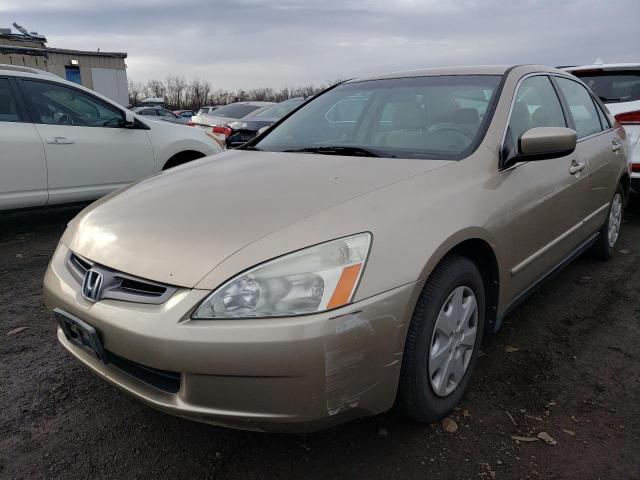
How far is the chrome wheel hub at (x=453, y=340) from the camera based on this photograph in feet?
6.57

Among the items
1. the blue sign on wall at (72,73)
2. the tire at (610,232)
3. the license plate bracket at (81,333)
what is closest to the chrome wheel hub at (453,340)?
the license plate bracket at (81,333)

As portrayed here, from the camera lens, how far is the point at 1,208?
4.57 m

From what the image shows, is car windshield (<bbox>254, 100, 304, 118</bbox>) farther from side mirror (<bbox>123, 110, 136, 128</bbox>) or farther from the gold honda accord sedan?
the gold honda accord sedan

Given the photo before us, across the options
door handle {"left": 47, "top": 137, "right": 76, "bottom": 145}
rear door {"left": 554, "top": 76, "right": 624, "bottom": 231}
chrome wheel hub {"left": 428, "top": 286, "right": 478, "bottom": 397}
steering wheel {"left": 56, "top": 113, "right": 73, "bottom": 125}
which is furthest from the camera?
steering wheel {"left": 56, "top": 113, "right": 73, "bottom": 125}

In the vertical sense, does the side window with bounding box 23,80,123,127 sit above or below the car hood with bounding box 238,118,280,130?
above

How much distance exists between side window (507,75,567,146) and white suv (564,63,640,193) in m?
2.53

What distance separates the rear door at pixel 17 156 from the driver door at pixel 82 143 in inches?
3.2

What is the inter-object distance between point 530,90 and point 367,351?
83.6 inches

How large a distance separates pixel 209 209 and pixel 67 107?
3821 mm

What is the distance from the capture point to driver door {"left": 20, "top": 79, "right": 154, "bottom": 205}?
189 inches

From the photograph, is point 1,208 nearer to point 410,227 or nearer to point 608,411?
point 410,227

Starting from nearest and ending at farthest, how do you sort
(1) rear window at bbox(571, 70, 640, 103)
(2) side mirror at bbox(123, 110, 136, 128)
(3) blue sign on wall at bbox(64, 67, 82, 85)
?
(2) side mirror at bbox(123, 110, 136, 128)
(1) rear window at bbox(571, 70, 640, 103)
(3) blue sign on wall at bbox(64, 67, 82, 85)

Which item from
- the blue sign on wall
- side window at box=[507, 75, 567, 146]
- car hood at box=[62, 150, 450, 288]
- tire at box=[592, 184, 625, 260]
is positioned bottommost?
tire at box=[592, 184, 625, 260]

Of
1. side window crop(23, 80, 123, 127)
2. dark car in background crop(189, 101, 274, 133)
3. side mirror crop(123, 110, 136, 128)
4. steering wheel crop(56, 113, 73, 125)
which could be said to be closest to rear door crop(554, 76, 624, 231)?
side mirror crop(123, 110, 136, 128)
